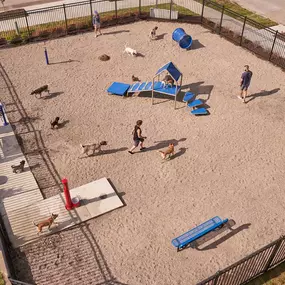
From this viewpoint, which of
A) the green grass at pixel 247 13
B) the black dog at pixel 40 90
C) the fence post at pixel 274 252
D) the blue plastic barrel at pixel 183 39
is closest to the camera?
the fence post at pixel 274 252

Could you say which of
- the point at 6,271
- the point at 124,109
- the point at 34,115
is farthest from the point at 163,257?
the point at 34,115

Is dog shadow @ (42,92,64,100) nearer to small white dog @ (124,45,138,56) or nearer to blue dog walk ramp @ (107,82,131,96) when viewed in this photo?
blue dog walk ramp @ (107,82,131,96)

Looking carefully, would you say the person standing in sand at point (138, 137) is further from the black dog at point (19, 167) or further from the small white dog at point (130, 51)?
the small white dog at point (130, 51)

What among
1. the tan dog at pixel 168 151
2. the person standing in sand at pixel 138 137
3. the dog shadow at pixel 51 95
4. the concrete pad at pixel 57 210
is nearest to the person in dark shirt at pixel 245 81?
the tan dog at pixel 168 151

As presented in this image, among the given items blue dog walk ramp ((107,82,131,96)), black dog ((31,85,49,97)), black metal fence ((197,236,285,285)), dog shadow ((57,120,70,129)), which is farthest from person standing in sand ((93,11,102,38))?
black metal fence ((197,236,285,285))

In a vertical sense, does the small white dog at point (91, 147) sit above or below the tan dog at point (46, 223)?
above

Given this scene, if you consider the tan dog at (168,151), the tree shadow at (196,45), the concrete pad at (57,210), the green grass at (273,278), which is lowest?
the green grass at (273,278)
